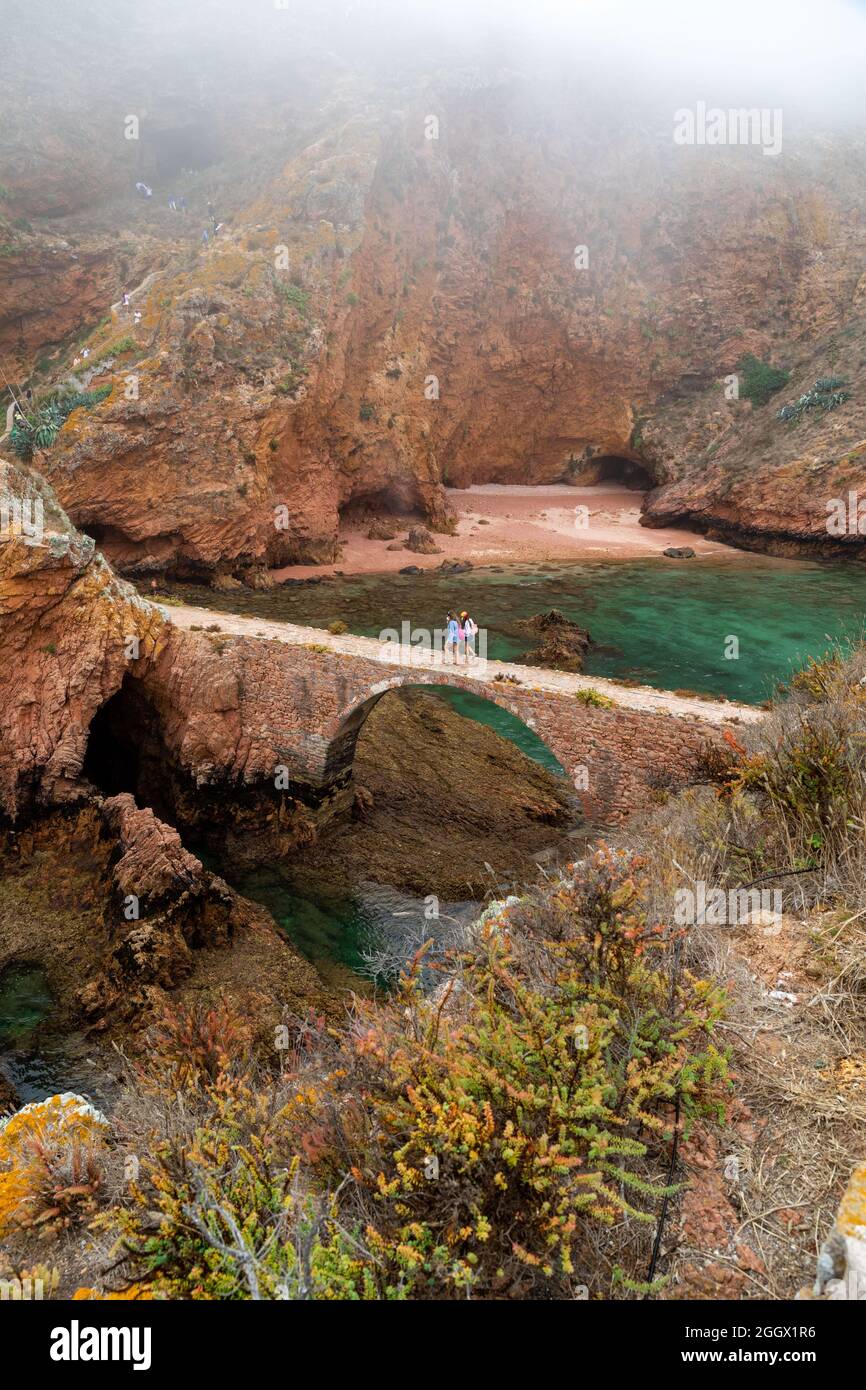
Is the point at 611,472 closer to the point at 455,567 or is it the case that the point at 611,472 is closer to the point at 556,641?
the point at 455,567

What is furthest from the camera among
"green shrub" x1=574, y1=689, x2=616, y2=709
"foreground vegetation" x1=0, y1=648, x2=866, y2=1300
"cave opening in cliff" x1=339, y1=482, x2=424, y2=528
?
"cave opening in cliff" x1=339, y1=482, x2=424, y2=528

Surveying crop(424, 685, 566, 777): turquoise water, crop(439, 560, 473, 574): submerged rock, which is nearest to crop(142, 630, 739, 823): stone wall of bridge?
crop(424, 685, 566, 777): turquoise water

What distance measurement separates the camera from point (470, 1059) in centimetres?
333

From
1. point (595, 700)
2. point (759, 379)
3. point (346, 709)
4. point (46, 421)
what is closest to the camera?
point (595, 700)

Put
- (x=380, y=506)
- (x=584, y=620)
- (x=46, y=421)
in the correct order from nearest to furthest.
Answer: (x=46, y=421) < (x=584, y=620) < (x=380, y=506)

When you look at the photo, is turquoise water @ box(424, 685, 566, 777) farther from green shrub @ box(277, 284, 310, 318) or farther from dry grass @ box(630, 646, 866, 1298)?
green shrub @ box(277, 284, 310, 318)

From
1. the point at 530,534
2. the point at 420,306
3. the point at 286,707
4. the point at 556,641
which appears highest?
the point at 420,306

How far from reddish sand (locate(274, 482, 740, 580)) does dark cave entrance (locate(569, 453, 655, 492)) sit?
27.1 inches

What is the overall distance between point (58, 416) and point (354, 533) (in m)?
15.0

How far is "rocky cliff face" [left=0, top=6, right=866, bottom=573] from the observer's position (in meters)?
27.5

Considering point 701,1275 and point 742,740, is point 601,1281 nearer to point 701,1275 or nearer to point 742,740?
point 701,1275

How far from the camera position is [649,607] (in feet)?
91.5

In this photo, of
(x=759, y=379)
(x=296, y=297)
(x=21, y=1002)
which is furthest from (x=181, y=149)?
(x=21, y=1002)

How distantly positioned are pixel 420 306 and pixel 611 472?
54.6ft
